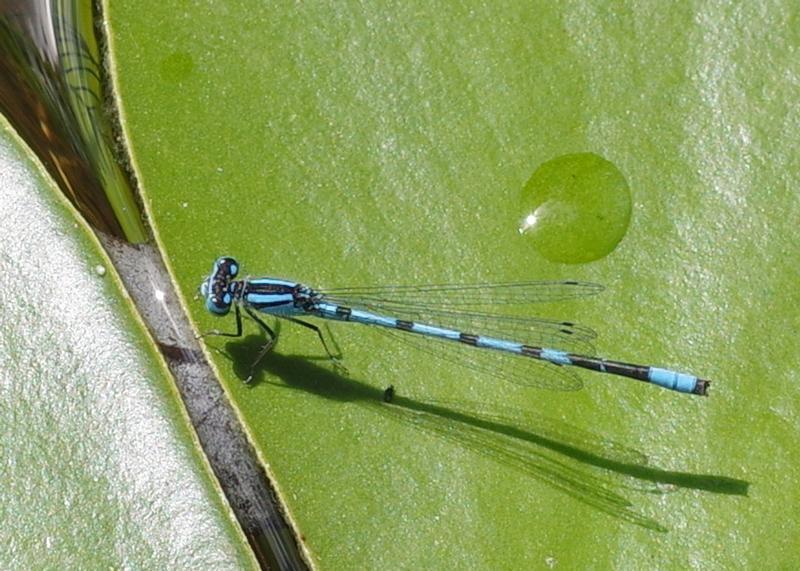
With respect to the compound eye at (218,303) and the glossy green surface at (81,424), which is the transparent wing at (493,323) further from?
the glossy green surface at (81,424)

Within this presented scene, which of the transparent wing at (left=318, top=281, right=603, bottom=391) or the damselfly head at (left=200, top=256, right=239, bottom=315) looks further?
the damselfly head at (left=200, top=256, right=239, bottom=315)

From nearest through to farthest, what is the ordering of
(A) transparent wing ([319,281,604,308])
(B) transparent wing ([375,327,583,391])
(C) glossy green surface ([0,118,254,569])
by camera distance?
1. (C) glossy green surface ([0,118,254,569])
2. (A) transparent wing ([319,281,604,308])
3. (B) transparent wing ([375,327,583,391])

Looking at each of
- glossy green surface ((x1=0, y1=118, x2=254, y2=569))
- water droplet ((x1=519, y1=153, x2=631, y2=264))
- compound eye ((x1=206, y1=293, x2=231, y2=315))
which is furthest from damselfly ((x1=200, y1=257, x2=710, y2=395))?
glossy green surface ((x1=0, y1=118, x2=254, y2=569))

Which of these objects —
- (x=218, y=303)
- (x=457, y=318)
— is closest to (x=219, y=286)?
(x=218, y=303)

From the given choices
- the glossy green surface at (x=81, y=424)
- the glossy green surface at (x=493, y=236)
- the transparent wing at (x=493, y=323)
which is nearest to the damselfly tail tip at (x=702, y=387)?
the glossy green surface at (x=493, y=236)

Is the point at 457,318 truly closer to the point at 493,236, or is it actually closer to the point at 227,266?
the point at 493,236

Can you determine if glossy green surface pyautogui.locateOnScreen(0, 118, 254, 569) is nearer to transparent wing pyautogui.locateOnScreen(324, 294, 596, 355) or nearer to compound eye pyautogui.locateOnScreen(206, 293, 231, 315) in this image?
compound eye pyautogui.locateOnScreen(206, 293, 231, 315)
